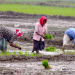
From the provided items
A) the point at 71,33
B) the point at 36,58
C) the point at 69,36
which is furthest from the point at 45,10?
the point at 36,58

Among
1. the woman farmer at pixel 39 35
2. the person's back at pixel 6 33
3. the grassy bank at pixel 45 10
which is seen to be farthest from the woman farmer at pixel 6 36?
the grassy bank at pixel 45 10

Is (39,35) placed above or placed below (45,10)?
below

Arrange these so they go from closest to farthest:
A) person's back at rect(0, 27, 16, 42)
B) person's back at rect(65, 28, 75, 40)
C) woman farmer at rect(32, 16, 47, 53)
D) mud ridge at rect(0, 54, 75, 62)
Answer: mud ridge at rect(0, 54, 75, 62) < person's back at rect(0, 27, 16, 42) < woman farmer at rect(32, 16, 47, 53) < person's back at rect(65, 28, 75, 40)

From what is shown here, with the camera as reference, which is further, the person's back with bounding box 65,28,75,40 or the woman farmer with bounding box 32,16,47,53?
the person's back with bounding box 65,28,75,40

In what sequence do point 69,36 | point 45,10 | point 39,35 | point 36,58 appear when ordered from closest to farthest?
point 36,58, point 39,35, point 69,36, point 45,10

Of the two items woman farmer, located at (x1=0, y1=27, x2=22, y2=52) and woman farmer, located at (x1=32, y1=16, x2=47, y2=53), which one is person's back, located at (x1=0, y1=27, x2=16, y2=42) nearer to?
woman farmer, located at (x1=0, y1=27, x2=22, y2=52)

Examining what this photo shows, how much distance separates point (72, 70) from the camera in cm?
637

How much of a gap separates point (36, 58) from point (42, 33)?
3.73 feet

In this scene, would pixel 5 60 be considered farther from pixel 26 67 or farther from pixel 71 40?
pixel 71 40

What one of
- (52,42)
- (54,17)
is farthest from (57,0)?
(52,42)

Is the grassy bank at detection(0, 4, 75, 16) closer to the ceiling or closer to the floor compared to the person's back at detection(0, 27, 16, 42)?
closer to the ceiling

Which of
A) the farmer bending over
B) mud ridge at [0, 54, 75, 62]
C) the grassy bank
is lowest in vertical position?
mud ridge at [0, 54, 75, 62]

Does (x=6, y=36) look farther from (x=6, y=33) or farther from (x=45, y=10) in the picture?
(x=45, y=10)

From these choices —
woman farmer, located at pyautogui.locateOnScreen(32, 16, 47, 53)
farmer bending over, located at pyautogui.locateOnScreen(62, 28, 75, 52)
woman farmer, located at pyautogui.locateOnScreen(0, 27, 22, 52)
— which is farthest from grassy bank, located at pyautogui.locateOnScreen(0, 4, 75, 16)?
woman farmer, located at pyautogui.locateOnScreen(0, 27, 22, 52)
